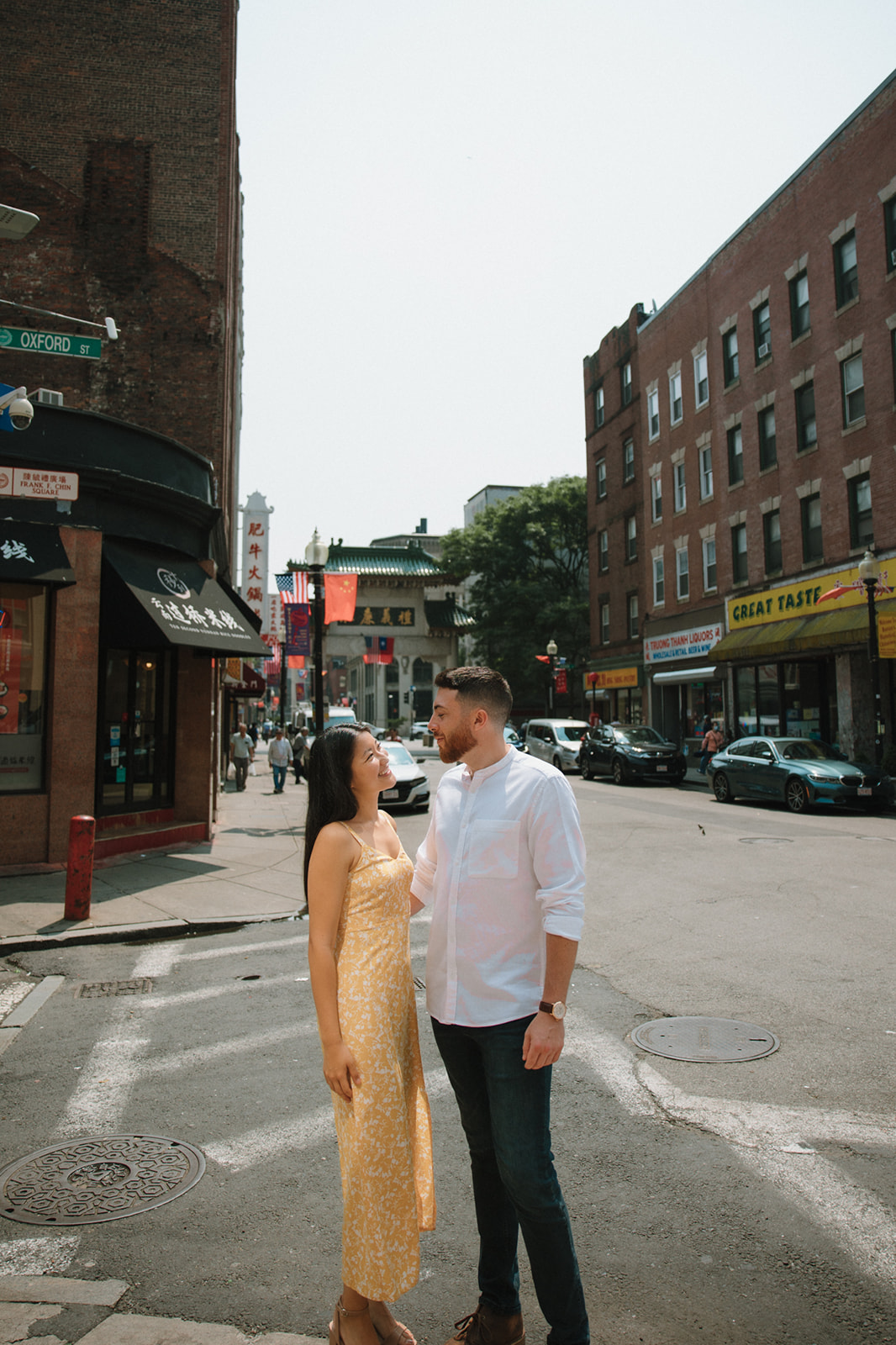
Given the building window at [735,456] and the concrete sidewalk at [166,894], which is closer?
the concrete sidewalk at [166,894]

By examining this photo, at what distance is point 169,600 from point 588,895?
699 cm

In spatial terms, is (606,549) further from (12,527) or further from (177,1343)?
(177,1343)

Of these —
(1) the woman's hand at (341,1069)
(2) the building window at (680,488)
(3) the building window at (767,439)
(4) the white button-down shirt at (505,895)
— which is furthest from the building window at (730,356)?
(1) the woman's hand at (341,1069)

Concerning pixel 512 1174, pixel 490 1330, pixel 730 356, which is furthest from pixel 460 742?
pixel 730 356

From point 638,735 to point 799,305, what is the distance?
45.3 ft

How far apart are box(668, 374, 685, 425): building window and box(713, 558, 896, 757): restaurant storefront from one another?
8.58 m

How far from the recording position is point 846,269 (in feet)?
78.9

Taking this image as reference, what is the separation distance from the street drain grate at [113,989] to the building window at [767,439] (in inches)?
1011

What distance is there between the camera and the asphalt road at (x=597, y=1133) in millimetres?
2816

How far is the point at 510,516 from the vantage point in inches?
1989

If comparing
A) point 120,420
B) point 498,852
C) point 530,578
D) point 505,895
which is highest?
point 530,578

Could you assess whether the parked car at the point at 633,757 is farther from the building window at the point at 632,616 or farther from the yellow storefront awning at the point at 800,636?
the building window at the point at 632,616

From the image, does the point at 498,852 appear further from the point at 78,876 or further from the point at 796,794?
the point at 796,794

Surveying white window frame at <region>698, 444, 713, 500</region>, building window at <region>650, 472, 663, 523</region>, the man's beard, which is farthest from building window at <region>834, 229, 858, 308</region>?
the man's beard
